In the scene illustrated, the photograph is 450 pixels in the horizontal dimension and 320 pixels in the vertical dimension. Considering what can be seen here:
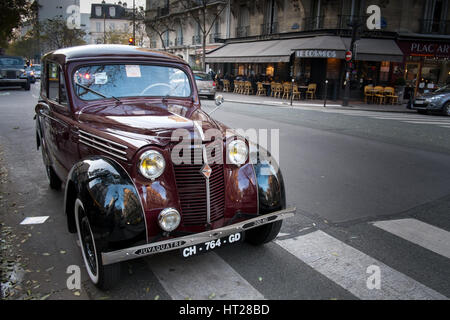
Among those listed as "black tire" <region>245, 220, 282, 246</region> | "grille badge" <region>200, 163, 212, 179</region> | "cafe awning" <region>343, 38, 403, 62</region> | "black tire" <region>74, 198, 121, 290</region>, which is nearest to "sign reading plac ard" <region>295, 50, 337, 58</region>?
"cafe awning" <region>343, 38, 403, 62</region>

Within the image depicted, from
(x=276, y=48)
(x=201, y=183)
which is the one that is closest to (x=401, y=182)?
(x=201, y=183)

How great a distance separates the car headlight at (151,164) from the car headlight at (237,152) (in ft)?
2.23

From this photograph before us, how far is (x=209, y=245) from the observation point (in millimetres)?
3107

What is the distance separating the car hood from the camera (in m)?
3.13

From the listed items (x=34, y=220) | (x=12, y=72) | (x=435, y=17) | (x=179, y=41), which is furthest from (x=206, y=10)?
(x=34, y=220)

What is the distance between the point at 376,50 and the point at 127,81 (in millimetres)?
21459

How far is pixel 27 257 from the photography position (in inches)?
141

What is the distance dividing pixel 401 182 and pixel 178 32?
145 feet

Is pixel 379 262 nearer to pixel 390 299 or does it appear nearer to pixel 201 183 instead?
pixel 390 299

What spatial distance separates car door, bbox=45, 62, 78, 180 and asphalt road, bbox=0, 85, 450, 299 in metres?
0.74

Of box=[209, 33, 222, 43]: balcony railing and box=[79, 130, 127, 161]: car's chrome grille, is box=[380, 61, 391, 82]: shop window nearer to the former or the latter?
box=[209, 33, 222, 43]: balcony railing

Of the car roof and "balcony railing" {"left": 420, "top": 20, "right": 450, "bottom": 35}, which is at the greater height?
"balcony railing" {"left": 420, "top": 20, "right": 450, "bottom": 35}

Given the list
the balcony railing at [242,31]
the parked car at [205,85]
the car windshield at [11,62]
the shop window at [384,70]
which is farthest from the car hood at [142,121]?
the balcony railing at [242,31]

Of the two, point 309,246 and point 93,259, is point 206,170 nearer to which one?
point 93,259
